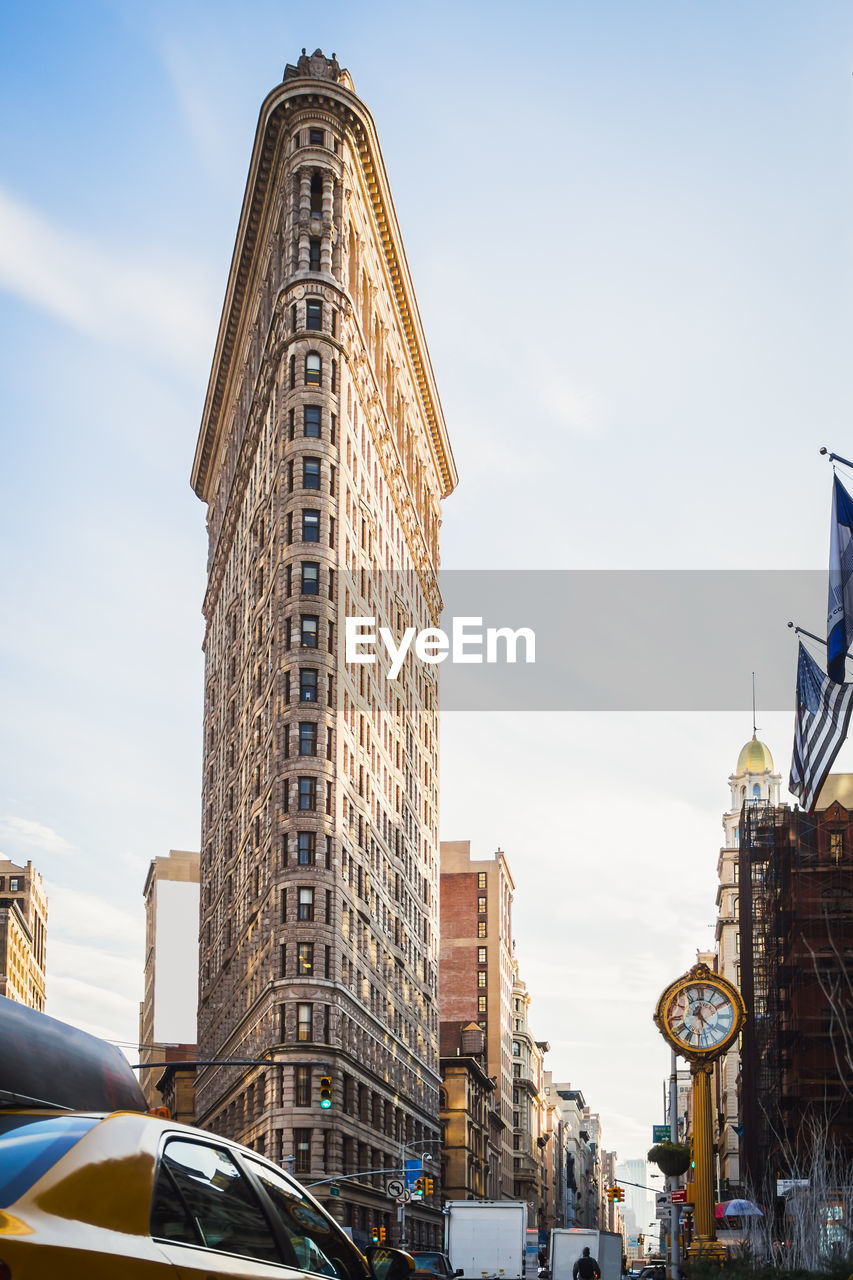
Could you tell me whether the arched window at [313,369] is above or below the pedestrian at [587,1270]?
above

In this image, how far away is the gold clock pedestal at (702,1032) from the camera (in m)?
32.8

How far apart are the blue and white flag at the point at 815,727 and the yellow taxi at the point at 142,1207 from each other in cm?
2220

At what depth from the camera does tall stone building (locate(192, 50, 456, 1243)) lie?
77.2 m

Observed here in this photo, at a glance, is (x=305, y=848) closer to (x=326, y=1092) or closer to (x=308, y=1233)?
(x=326, y=1092)

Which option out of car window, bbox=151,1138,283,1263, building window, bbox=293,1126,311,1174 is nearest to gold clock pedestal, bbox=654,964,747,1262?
car window, bbox=151,1138,283,1263

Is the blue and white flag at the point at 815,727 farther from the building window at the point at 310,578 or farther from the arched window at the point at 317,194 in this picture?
the arched window at the point at 317,194

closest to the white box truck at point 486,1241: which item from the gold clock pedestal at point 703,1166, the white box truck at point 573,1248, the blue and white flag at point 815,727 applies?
the white box truck at point 573,1248

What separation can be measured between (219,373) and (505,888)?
70967mm

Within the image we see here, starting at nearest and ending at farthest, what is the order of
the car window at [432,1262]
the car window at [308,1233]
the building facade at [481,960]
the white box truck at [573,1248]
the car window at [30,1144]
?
the car window at [30,1144]
the car window at [308,1233]
the car window at [432,1262]
the white box truck at [573,1248]
the building facade at [481,960]

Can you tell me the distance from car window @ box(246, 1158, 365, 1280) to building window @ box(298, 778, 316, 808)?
70.5 meters

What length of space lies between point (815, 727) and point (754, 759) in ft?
537

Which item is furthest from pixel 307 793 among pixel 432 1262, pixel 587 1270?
pixel 432 1262

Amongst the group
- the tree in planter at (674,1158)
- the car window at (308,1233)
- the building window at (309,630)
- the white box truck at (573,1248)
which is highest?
the building window at (309,630)

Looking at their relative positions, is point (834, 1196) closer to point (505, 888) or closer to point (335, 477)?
point (335, 477)
